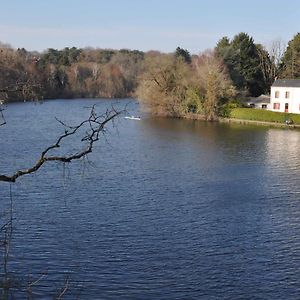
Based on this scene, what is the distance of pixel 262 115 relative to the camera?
1599 inches

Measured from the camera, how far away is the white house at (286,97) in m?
43.3

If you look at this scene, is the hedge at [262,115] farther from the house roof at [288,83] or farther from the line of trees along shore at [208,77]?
the house roof at [288,83]

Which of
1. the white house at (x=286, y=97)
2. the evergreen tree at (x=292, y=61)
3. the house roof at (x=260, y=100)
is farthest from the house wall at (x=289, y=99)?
the evergreen tree at (x=292, y=61)

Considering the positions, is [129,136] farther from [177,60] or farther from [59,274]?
[59,274]

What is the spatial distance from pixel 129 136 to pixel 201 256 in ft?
65.4

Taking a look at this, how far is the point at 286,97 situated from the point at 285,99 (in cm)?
22

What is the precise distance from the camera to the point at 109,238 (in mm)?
13383

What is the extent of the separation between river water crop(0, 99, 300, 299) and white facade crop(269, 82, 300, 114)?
18.3 meters

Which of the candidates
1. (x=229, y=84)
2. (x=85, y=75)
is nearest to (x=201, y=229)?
(x=229, y=84)

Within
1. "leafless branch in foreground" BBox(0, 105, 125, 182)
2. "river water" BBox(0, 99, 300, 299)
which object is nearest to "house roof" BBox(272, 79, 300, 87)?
"river water" BBox(0, 99, 300, 299)

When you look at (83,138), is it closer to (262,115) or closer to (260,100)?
(262,115)

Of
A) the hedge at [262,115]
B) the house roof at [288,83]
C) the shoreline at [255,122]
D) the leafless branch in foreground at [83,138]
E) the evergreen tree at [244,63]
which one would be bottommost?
the shoreline at [255,122]

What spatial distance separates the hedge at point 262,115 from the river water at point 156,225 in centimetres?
1414

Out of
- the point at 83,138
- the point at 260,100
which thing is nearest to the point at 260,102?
the point at 260,100
